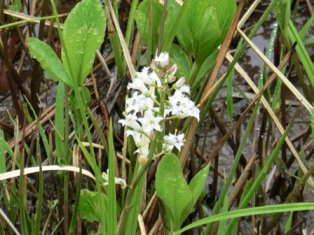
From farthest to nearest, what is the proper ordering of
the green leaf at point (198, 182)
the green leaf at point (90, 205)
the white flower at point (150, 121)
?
the green leaf at point (90, 205) < the green leaf at point (198, 182) < the white flower at point (150, 121)

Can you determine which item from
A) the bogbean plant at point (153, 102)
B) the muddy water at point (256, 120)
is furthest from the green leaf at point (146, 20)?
the muddy water at point (256, 120)

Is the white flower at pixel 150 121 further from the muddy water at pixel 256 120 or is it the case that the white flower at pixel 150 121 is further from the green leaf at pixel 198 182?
the muddy water at pixel 256 120

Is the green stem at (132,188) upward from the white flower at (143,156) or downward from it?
downward

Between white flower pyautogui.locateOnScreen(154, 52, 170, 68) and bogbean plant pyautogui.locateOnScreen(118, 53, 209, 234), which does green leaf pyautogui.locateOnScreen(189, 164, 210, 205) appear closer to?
bogbean plant pyautogui.locateOnScreen(118, 53, 209, 234)

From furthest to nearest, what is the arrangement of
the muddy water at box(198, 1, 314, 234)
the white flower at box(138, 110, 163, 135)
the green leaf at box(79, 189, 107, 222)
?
the muddy water at box(198, 1, 314, 234) < the green leaf at box(79, 189, 107, 222) < the white flower at box(138, 110, 163, 135)

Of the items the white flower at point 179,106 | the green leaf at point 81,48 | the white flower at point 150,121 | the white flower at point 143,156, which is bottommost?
the white flower at point 143,156

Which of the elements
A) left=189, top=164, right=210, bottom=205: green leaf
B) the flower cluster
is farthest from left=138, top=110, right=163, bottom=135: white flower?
left=189, top=164, right=210, bottom=205: green leaf

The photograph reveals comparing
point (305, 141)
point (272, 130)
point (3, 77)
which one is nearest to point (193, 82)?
point (272, 130)
